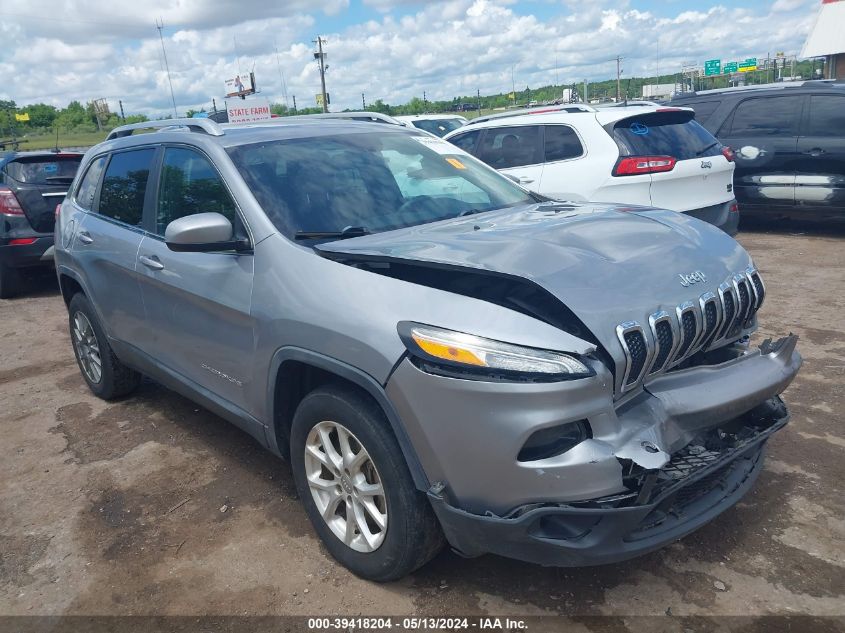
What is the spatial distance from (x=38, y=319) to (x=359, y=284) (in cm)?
658

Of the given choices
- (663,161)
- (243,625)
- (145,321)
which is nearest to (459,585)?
(243,625)

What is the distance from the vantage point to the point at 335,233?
10.3 ft

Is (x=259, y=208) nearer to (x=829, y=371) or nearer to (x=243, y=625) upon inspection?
(x=243, y=625)

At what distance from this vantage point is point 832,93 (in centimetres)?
859

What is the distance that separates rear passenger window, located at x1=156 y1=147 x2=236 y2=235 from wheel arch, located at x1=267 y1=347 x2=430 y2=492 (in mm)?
783

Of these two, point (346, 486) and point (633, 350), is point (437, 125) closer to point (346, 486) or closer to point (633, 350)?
point (346, 486)

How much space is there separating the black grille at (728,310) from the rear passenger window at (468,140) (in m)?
5.92

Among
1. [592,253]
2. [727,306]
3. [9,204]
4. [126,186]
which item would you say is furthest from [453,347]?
[9,204]

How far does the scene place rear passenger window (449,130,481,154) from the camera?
27.7 feet

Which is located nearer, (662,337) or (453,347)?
(453,347)

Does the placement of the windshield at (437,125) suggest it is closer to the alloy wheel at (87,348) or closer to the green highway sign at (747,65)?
the alloy wheel at (87,348)

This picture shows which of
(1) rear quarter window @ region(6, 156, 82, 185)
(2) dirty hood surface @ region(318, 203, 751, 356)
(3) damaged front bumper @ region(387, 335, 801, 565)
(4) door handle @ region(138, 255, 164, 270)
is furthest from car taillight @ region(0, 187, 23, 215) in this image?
(3) damaged front bumper @ region(387, 335, 801, 565)

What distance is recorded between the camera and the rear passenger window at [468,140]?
845 cm

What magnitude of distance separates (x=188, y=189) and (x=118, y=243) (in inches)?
32.8
